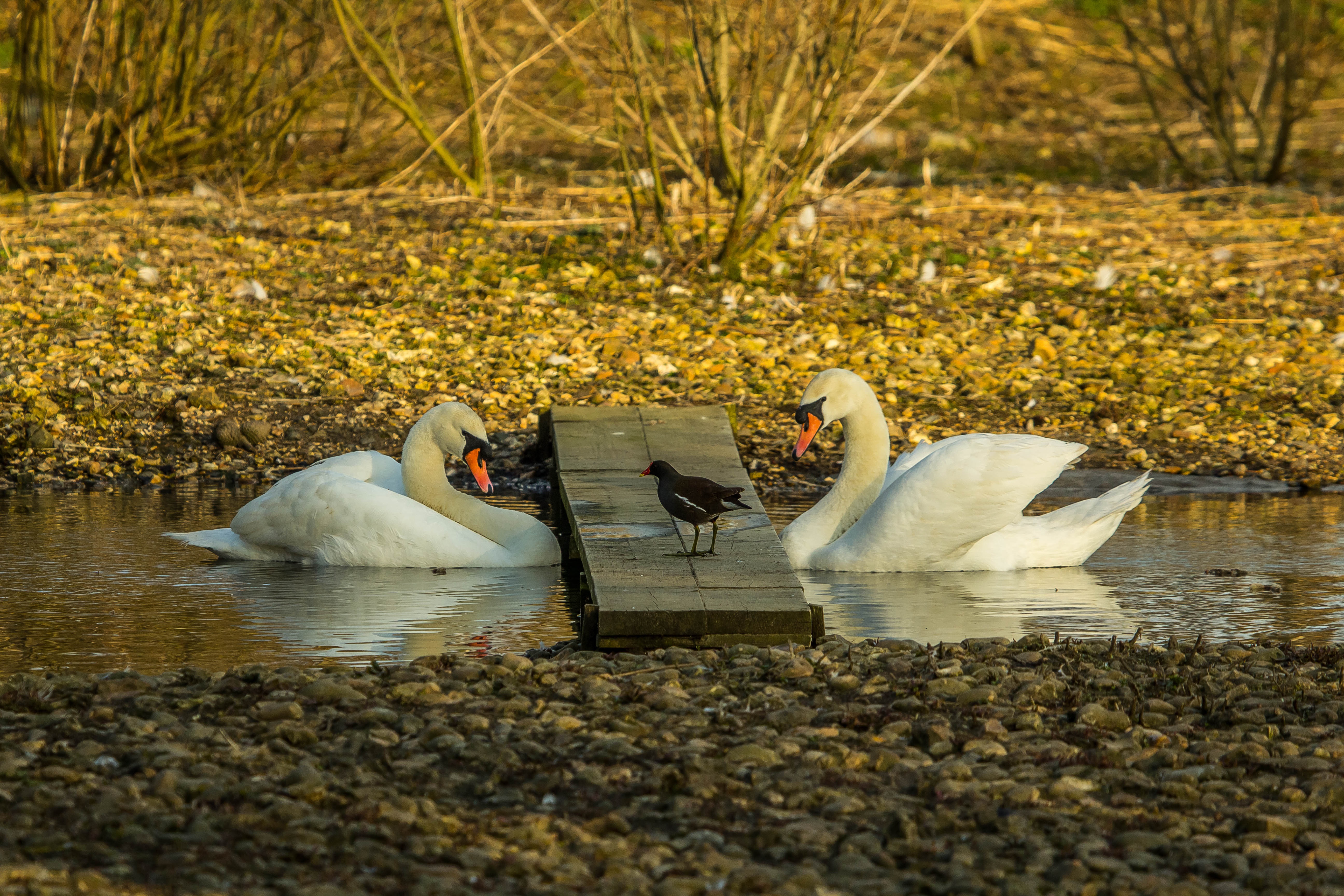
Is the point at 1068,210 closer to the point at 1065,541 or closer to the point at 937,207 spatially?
the point at 937,207

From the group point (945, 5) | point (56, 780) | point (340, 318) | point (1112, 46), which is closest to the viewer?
point (56, 780)

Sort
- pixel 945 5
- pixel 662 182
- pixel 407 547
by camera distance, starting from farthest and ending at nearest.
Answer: pixel 945 5
pixel 662 182
pixel 407 547

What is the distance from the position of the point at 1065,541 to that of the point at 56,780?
516 centimetres

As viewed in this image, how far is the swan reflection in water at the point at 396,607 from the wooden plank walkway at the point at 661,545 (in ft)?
0.92

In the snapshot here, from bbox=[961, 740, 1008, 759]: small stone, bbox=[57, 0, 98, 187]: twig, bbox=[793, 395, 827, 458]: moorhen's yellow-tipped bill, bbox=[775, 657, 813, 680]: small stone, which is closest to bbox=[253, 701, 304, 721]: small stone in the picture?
bbox=[775, 657, 813, 680]: small stone

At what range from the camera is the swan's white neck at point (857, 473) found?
8664 mm

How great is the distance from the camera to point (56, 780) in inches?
189

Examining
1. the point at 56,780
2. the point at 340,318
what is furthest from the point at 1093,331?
the point at 56,780

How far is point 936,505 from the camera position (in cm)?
809

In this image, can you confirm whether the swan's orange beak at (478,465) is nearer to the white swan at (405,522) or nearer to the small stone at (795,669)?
the white swan at (405,522)

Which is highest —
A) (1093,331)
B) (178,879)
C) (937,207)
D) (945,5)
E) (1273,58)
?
(945,5)

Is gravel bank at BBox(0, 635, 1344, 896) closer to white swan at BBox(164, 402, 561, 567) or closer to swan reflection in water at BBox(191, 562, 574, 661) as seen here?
swan reflection in water at BBox(191, 562, 574, 661)

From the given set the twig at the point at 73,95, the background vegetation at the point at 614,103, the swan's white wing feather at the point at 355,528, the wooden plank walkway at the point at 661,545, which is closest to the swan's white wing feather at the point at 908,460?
the wooden plank walkway at the point at 661,545

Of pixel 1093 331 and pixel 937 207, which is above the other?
pixel 937 207
